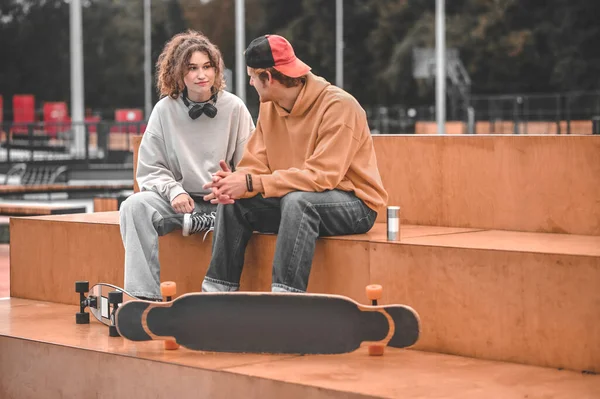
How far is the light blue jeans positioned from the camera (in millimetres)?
5781

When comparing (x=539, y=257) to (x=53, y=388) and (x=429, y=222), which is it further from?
(x=53, y=388)

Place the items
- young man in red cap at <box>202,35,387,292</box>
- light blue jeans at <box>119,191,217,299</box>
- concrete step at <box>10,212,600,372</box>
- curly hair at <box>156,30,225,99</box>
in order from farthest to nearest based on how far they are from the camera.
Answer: curly hair at <box>156,30,225,99</box> < light blue jeans at <box>119,191,217,299</box> < young man in red cap at <box>202,35,387,292</box> < concrete step at <box>10,212,600,372</box>

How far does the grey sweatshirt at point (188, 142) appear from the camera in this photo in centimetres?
613

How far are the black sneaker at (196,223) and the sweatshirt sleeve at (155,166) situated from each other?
14 cm

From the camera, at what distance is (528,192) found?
564 centimetres

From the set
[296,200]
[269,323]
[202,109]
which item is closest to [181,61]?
[202,109]

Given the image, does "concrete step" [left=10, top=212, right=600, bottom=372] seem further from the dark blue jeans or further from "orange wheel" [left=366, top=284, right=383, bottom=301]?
"orange wheel" [left=366, top=284, right=383, bottom=301]

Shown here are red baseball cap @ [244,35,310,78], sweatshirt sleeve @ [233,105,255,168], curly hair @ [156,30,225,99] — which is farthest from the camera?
sweatshirt sleeve @ [233,105,255,168]

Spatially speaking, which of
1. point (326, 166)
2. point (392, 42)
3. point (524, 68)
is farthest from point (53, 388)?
point (392, 42)

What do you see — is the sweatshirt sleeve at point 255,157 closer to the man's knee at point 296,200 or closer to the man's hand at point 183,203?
the man's hand at point 183,203

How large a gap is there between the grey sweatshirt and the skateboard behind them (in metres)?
1.21

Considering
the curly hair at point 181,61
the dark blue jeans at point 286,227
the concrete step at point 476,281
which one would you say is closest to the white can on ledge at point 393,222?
the concrete step at point 476,281

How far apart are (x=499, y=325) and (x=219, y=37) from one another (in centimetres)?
4718

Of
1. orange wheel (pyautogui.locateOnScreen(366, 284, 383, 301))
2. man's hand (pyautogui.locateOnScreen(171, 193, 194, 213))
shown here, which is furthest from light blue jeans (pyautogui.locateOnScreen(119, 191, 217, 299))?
orange wheel (pyautogui.locateOnScreen(366, 284, 383, 301))
